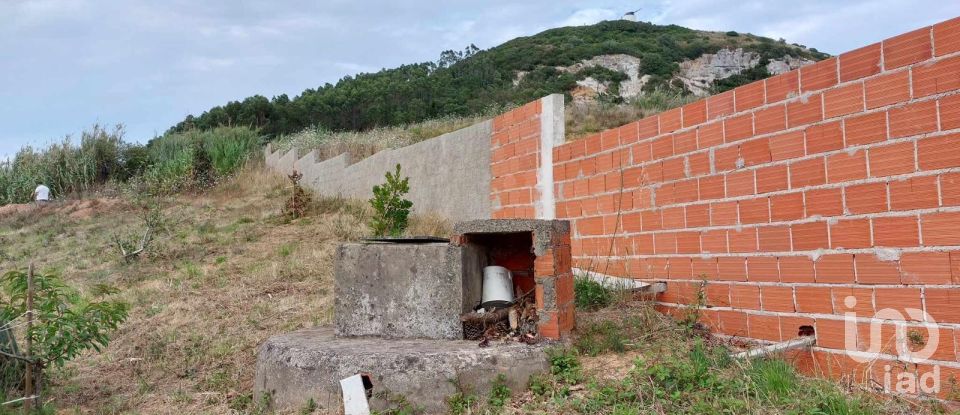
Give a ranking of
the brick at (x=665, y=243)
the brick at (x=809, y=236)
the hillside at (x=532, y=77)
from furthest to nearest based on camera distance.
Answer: the hillside at (x=532, y=77) < the brick at (x=665, y=243) < the brick at (x=809, y=236)

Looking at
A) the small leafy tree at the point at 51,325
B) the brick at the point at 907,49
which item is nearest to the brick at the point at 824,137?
Result: the brick at the point at 907,49

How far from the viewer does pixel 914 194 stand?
2.90 metres

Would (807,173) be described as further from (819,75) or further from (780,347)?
(780,347)

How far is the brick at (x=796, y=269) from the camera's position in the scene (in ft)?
11.2

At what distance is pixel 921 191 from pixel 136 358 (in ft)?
16.9

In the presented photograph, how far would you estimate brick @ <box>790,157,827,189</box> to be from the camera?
11.0ft

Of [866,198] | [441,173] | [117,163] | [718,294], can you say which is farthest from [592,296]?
[117,163]

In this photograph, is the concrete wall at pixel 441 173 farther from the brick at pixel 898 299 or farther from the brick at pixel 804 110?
the brick at pixel 898 299

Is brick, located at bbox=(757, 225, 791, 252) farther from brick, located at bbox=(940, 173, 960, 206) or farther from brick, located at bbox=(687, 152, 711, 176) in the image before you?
brick, located at bbox=(940, 173, 960, 206)

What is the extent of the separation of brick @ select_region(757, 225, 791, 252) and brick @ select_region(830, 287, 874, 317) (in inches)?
14.3

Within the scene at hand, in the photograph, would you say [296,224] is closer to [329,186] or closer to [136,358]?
[329,186]

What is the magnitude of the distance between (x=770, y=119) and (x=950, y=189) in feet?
3.52

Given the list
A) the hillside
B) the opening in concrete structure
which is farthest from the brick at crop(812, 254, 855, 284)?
the hillside

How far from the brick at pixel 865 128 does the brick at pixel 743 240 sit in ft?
2.49
